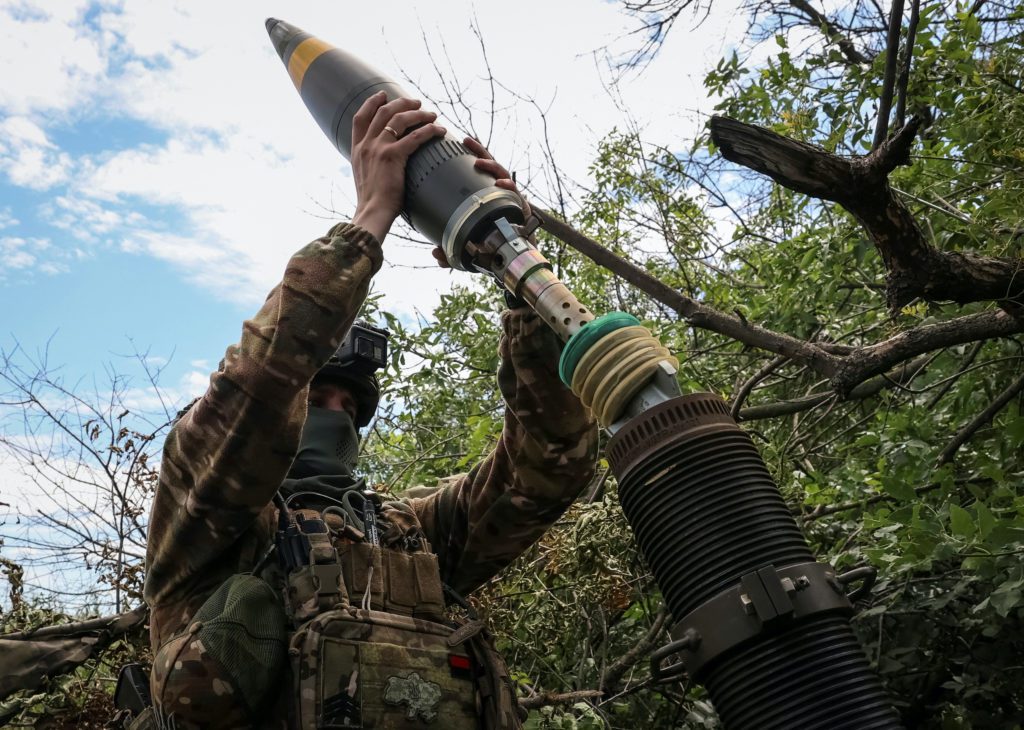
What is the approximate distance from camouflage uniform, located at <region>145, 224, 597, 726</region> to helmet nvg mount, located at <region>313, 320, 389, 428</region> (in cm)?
49

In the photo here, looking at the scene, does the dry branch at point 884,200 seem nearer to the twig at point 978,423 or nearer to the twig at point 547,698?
the twig at point 978,423

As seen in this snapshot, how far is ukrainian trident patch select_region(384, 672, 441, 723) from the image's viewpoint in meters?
2.02

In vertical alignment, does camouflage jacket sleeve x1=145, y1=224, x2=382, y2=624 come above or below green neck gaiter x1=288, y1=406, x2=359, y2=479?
below

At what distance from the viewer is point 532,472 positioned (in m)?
2.43

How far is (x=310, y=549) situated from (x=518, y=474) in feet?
1.97

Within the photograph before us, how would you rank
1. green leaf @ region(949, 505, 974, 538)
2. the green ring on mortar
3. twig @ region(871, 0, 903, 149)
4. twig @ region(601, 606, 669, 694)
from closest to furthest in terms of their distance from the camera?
the green ring on mortar, twig @ region(871, 0, 903, 149), green leaf @ region(949, 505, 974, 538), twig @ region(601, 606, 669, 694)

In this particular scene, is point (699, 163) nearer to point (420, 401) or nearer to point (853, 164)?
point (420, 401)

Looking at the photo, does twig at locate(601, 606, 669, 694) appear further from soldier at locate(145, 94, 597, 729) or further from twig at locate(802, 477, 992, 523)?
soldier at locate(145, 94, 597, 729)

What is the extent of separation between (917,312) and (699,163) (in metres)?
3.03

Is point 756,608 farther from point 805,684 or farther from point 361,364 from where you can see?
point 361,364

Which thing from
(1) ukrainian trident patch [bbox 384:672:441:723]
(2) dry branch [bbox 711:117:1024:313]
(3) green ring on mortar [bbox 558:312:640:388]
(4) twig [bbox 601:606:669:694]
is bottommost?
(1) ukrainian trident patch [bbox 384:672:441:723]

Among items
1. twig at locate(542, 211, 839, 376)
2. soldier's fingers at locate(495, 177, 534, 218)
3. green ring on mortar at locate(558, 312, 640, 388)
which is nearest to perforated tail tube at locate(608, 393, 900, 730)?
green ring on mortar at locate(558, 312, 640, 388)

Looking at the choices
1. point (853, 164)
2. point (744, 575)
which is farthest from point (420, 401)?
point (744, 575)

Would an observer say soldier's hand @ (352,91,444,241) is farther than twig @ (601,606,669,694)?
No
